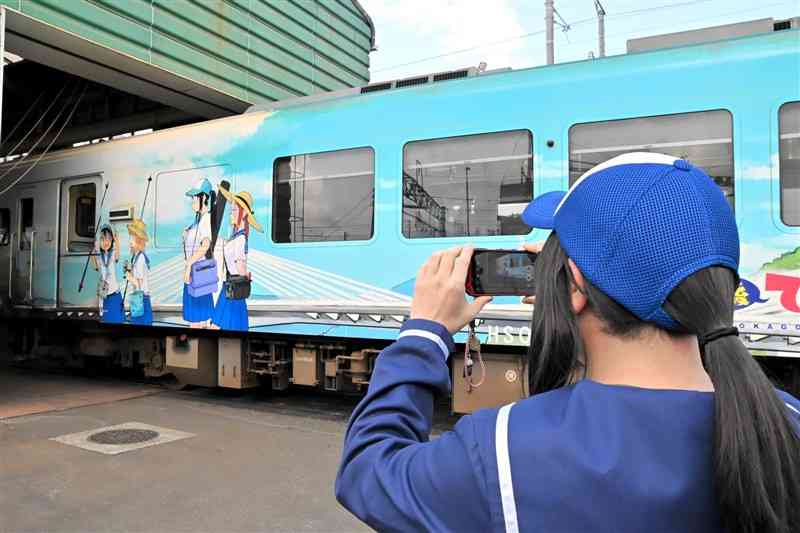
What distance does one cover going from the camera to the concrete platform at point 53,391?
299 inches

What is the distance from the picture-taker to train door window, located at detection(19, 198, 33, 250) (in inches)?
391

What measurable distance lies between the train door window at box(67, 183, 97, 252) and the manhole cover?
12.2 ft

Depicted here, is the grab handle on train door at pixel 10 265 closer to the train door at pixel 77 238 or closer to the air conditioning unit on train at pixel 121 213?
the train door at pixel 77 238

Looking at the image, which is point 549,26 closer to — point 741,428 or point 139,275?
point 139,275

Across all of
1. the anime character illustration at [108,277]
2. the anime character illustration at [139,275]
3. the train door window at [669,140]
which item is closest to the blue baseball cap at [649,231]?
the train door window at [669,140]

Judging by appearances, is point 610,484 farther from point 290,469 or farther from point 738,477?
point 290,469

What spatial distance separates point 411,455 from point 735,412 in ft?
1.62

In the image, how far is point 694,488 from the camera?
2.90ft

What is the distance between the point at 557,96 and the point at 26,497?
17.5 ft

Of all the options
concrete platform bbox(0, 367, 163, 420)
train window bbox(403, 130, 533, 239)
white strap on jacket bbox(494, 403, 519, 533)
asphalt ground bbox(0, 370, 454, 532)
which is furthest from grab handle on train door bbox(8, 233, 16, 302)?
white strap on jacket bbox(494, 403, 519, 533)

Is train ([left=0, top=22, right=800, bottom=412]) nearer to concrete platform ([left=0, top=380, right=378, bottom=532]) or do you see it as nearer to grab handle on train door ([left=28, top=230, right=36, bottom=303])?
grab handle on train door ([left=28, top=230, right=36, bottom=303])

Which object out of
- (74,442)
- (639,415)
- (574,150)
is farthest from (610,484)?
(74,442)

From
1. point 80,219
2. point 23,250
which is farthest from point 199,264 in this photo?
point 23,250

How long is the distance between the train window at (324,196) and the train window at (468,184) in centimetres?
49
